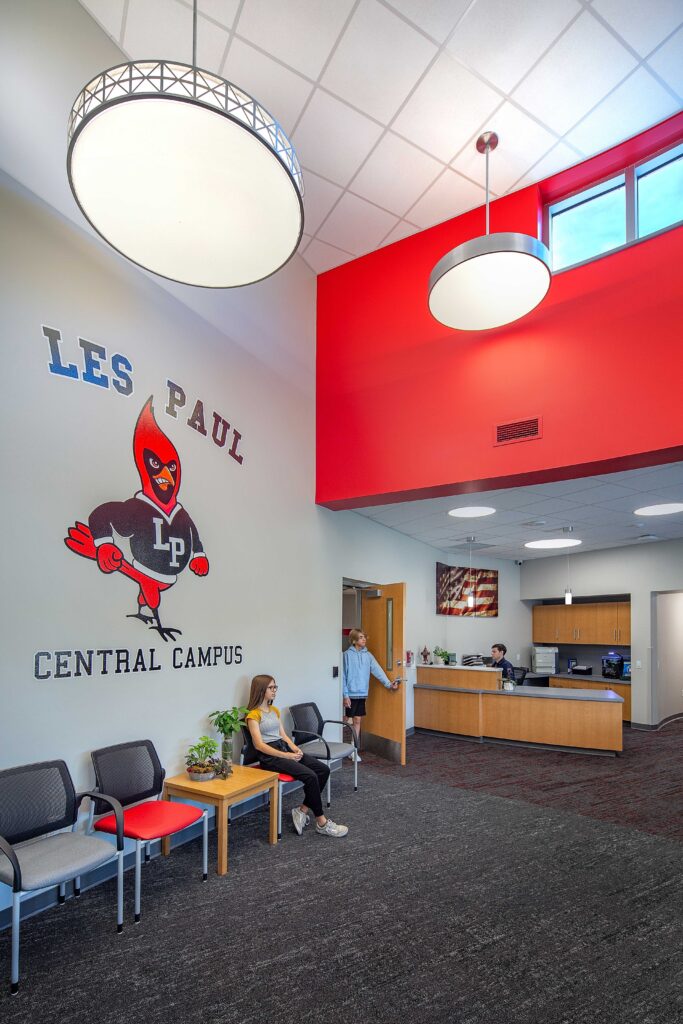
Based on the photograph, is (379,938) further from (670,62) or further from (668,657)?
(668,657)

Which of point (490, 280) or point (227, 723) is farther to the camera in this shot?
point (227, 723)

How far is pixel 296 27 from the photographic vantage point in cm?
389

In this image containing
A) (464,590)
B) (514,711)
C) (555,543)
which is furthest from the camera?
(464,590)

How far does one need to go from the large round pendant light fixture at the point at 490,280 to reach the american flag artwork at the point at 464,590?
21.4 ft

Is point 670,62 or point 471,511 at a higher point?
point 670,62

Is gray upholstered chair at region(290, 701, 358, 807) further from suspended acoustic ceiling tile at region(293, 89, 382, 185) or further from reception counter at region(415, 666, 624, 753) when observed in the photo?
suspended acoustic ceiling tile at region(293, 89, 382, 185)

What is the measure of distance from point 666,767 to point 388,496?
5.24 m

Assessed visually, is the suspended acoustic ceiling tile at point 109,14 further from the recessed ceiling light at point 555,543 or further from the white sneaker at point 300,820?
the recessed ceiling light at point 555,543

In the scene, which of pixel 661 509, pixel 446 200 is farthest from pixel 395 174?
pixel 661 509

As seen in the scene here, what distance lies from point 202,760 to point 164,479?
2191 millimetres

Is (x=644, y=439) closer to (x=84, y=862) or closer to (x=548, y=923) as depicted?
(x=548, y=923)

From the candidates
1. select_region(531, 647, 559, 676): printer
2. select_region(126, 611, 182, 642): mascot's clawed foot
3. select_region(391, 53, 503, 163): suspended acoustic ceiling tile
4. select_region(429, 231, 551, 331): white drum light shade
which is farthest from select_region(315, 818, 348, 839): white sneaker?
select_region(531, 647, 559, 676): printer

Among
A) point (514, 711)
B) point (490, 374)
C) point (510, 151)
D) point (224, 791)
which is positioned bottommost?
point (514, 711)

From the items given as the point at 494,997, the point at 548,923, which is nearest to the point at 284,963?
the point at 494,997
